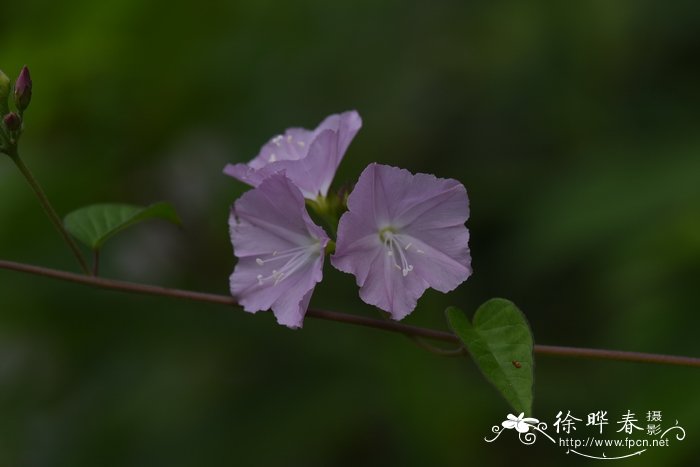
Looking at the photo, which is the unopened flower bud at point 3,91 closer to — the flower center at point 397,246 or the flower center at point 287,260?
the flower center at point 287,260

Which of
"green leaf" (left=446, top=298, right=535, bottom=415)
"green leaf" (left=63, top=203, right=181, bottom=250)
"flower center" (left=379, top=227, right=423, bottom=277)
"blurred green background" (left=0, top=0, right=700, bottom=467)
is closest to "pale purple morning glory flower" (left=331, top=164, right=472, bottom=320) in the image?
"flower center" (left=379, top=227, right=423, bottom=277)

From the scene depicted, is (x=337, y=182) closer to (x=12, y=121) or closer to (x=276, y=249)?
(x=276, y=249)

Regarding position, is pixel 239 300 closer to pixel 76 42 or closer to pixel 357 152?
pixel 76 42

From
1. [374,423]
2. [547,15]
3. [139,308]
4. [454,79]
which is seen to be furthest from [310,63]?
[374,423]

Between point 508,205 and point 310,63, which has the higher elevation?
point 310,63

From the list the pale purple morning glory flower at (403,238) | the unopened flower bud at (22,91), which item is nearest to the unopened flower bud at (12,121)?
the unopened flower bud at (22,91)

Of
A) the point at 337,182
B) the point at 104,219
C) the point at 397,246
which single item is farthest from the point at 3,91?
the point at 337,182
